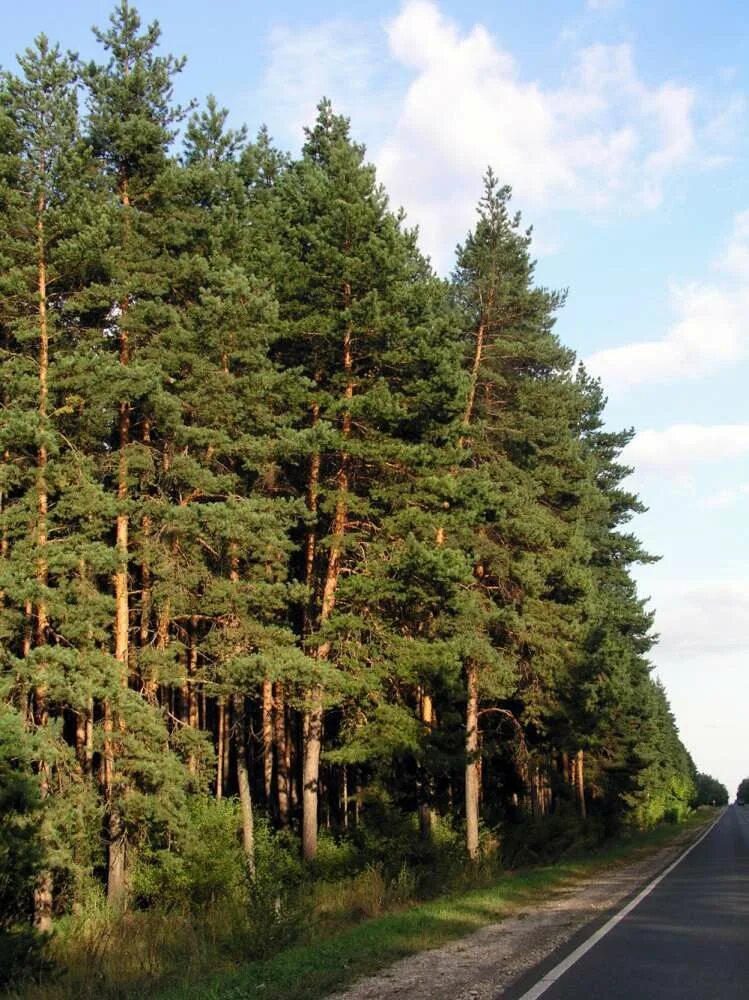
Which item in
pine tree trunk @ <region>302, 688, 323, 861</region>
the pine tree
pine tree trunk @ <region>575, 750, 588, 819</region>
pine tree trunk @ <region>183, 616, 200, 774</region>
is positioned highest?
the pine tree

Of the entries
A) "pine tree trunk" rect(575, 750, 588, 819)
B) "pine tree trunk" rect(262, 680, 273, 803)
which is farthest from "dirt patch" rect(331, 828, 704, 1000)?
"pine tree trunk" rect(575, 750, 588, 819)

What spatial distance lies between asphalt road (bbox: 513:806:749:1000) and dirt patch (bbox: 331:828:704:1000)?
1.23ft

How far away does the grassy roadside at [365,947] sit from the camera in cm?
909

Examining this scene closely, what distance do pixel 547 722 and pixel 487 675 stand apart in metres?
5.13

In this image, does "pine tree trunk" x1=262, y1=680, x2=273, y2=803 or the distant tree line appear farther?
"pine tree trunk" x1=262, y1=680, x2=273, y2=803

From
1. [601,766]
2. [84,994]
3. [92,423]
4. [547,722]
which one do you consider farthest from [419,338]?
[601,766]

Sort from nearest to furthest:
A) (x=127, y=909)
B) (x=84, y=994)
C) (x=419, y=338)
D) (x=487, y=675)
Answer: (x=84, y=994), (x=127, y=909), (x=419, y=338), (x=487, y=675)

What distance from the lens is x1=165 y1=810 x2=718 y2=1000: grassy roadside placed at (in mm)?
9094

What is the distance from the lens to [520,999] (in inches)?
325

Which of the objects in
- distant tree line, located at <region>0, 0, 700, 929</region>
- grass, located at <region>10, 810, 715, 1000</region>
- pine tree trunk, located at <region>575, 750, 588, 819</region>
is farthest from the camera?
pine tree trunk, located at <region>575, 750, 588, 819</region>

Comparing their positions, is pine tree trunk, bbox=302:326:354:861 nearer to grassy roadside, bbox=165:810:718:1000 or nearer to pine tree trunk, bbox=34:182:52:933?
grassy roadside, bbox=165:810:718:1000

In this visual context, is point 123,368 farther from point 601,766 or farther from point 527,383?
point 601,766

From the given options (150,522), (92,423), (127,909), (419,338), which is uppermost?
(419,338)

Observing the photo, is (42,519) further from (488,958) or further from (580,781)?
(580,781)
